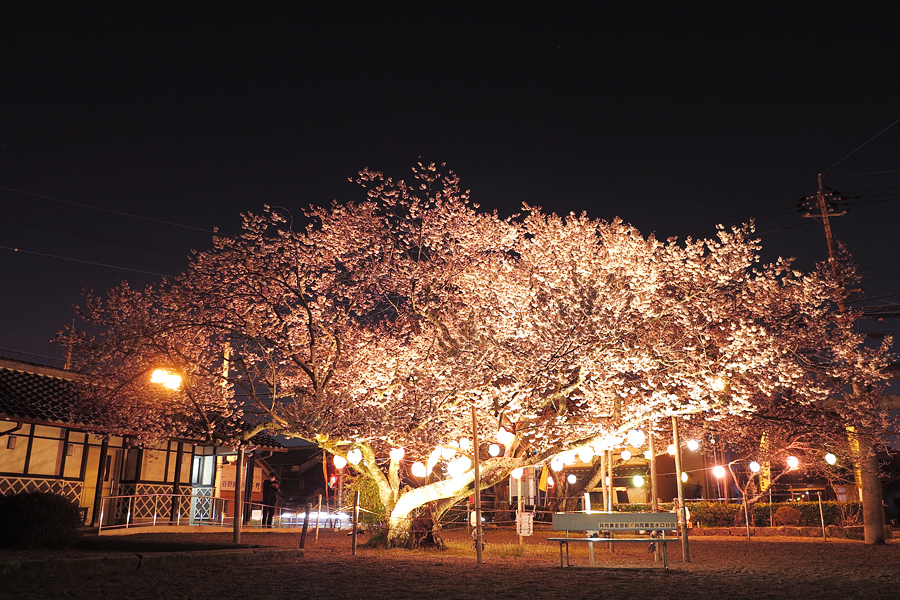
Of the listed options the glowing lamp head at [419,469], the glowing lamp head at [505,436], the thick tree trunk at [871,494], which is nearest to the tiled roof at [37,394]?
the glowing lamp head at [419,469]

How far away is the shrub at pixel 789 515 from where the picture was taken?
25.3 metres

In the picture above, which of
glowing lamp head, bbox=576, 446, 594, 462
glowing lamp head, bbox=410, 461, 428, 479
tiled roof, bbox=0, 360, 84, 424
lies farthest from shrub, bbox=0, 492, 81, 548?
glowing lamp head, bbox=576, 446, 594, 462

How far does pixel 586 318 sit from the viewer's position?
16.2 m

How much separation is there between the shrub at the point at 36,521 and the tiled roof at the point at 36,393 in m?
6.05

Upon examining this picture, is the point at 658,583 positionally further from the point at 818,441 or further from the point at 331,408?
the point at 818,441

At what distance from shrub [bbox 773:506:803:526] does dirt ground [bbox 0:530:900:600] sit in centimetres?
1101

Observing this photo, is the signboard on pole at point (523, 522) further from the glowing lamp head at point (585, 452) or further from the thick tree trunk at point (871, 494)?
the thick tree trunk at point (871, 494)

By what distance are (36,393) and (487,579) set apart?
15.9 metres

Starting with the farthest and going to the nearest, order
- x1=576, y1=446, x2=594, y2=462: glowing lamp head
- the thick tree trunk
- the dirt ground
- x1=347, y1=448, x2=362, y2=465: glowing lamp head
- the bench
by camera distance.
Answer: the thick tree trunk < x1=576, y1=446, x2=594, y2=462: glowing lamp head < x1=347, y1=448, x2=362, y2=465: glowing lamp head < the bench < the dirt ground

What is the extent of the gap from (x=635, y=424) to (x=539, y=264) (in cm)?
473

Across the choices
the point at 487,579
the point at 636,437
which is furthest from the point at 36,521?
the point at 636,437

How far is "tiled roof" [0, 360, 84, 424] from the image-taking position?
17.7 meters

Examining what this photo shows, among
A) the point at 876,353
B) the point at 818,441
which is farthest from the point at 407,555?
the point at 818,441

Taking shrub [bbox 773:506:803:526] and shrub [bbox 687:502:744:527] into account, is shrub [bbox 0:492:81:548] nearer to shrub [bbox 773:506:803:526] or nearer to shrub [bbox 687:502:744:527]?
shrub [bbox 687:502:744:527]
